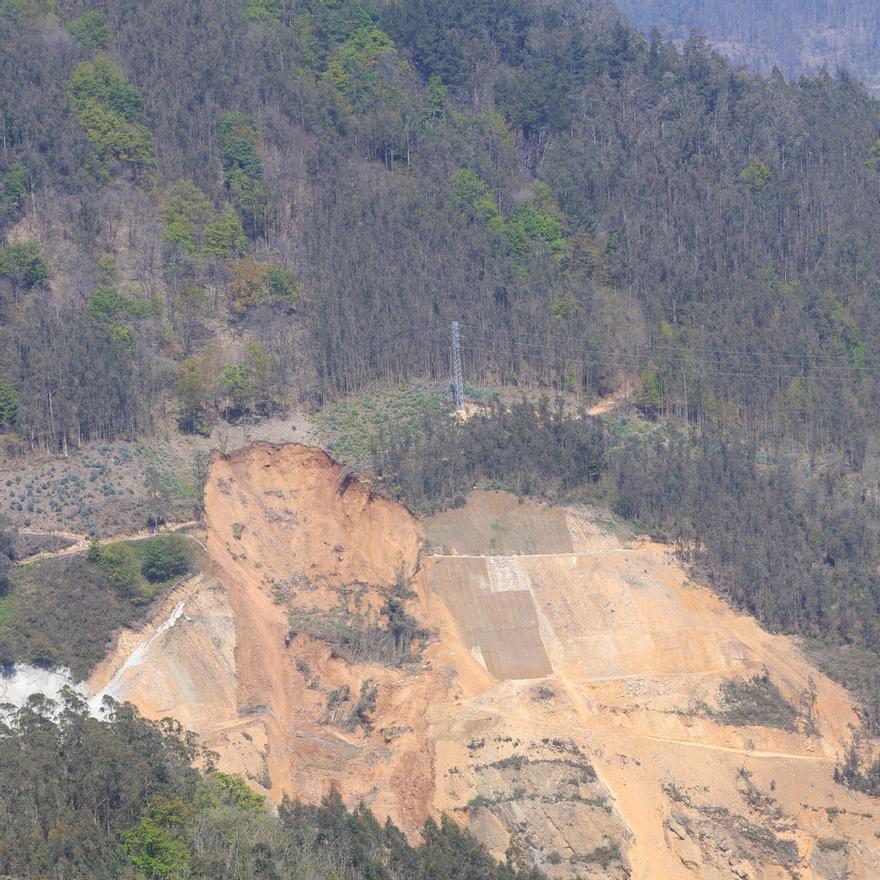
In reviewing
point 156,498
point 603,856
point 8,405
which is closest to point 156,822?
point 603,856

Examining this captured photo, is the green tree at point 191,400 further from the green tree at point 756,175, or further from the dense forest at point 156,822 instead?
the green tree at point 756,175

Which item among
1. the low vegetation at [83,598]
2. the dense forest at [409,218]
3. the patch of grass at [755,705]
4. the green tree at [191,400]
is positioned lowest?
the patch of grass at [755,705]

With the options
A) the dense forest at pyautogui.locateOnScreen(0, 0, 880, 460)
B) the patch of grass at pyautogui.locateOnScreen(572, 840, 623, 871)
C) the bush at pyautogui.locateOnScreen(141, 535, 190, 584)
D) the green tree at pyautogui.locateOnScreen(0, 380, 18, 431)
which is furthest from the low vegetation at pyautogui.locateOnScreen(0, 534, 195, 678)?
the patch of grass at pyautogui.locateOnScreen(572, 840, 623, 871)

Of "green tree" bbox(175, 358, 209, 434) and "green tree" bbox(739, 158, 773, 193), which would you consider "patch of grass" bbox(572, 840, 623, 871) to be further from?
"green tree" bbox(739, 158, 773, 193)

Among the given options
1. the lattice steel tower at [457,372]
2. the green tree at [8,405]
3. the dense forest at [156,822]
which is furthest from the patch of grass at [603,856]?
the green tree at [8,405]

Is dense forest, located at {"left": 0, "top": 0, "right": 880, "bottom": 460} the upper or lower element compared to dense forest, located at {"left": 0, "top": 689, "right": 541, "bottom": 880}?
upper

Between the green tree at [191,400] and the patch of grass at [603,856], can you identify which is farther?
the green tree at [191,400]
